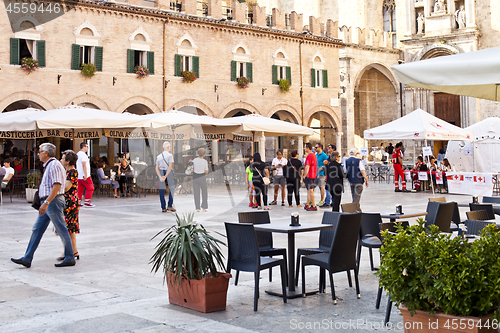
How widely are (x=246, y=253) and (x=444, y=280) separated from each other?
2234 mm

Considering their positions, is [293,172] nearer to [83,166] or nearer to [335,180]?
[335,180]

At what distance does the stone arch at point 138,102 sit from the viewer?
22587 millimetres

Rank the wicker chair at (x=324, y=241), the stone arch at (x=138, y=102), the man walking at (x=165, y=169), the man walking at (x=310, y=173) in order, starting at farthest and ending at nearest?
1. the stone arch at (x=138, y=102)
2. the man walking at (x=310, y=173)
3. the man walking at (x=165, y=169)
4. the wicker chair at (x=324, y=241)

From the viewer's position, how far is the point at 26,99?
20.5 m

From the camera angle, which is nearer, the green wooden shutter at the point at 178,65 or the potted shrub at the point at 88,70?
the potted shrub at the point at 88,70

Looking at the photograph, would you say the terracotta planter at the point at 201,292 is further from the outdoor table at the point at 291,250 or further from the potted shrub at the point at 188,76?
the potted shrub at the point at 188,76

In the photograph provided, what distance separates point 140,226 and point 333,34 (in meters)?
23.3

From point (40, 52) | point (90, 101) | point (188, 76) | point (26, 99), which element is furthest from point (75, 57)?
point (188, 76)

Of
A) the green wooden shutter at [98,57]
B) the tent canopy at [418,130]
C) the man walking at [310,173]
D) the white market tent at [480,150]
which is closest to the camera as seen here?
the man walking at [310,173]

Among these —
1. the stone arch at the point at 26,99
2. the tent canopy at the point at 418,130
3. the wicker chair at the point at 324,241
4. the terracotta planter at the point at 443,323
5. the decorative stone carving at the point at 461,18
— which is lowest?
the terracotta planter at the point at 443,323

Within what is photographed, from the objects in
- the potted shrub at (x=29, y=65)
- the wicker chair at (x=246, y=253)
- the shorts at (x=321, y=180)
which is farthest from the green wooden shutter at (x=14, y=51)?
the wicker chair at (x=246, y=253)

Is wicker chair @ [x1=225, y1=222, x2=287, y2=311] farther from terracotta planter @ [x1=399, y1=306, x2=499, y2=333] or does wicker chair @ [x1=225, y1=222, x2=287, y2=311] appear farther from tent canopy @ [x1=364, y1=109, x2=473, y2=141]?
tent canopy @ [x1=364, y1=109, x2=473, y2=141]

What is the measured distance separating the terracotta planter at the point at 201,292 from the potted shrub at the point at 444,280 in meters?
1.73

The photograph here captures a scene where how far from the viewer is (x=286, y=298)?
16.3 ft
